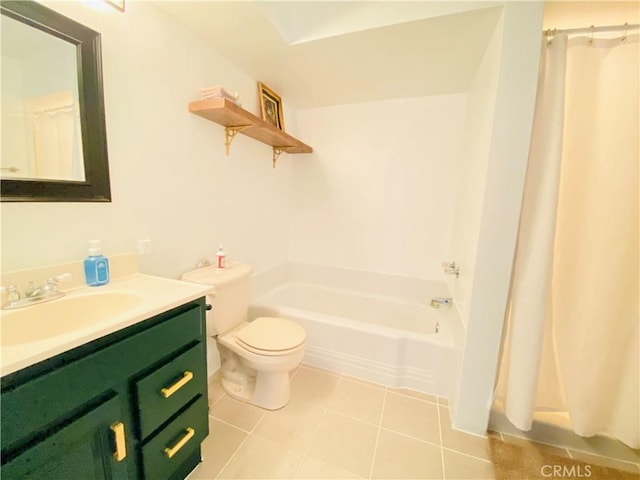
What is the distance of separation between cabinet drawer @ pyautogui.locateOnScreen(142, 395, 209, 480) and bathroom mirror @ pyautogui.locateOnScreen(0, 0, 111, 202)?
3.06ft

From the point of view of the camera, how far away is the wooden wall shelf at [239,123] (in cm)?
139

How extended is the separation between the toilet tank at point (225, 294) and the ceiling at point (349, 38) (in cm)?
130

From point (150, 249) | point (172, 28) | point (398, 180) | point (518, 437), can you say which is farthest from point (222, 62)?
point (518, 437)

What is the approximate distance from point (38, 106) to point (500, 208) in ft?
6.19

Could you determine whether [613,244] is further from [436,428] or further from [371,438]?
[371,438]

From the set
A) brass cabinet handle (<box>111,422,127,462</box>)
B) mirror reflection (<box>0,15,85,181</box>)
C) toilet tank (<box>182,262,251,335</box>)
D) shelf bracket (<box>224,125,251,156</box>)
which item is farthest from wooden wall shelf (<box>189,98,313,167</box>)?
brass cabinet handle (<box>111,422,127,462</box>)

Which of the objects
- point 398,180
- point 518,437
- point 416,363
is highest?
point 398,180

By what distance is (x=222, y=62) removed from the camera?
5.42 ft

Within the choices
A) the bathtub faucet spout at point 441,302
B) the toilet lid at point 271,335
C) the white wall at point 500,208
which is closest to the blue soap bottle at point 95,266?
the toilet lid at point 271,335

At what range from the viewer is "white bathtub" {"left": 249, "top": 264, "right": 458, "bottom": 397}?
5.64 ft

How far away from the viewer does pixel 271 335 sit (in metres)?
1.54

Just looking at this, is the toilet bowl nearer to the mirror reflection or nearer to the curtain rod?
the mirror reflection

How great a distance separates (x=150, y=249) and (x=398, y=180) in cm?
192

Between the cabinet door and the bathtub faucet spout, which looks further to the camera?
the bathtub faucet spout
